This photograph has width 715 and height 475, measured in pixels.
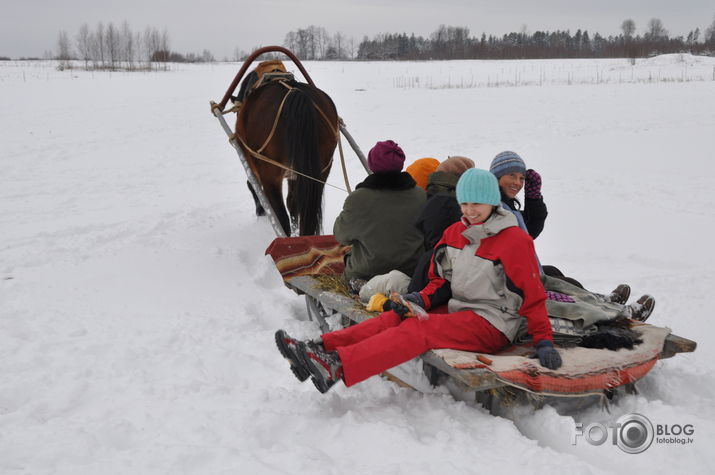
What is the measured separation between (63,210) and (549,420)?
5754mm

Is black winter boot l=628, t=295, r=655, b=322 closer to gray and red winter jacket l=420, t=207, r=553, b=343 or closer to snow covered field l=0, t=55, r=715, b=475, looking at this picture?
snow covered field l=0, t=55, r=715, b=475

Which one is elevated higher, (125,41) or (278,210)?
(125,41)

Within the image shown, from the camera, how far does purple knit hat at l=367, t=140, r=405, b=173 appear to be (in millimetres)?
3161

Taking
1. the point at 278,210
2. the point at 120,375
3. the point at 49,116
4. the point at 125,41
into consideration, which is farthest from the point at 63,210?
the point at 125,41

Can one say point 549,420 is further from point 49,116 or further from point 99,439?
point 49,116

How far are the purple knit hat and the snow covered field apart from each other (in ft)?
3.79

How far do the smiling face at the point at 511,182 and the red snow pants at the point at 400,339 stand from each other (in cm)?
88

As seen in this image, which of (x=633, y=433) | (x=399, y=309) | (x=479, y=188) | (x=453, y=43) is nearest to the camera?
(x=633, y=433)

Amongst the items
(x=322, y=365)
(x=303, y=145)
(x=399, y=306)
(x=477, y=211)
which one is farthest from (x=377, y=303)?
(x=303, y=145)

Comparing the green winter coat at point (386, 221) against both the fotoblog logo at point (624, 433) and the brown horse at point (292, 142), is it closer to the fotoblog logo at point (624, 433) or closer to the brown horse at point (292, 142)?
the brown horse at point (292, 142)

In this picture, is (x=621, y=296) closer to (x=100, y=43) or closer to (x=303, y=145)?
(x=303, y=145)

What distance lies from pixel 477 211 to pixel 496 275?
30 centimetres

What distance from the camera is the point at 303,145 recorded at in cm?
434

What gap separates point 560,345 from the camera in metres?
2.70
